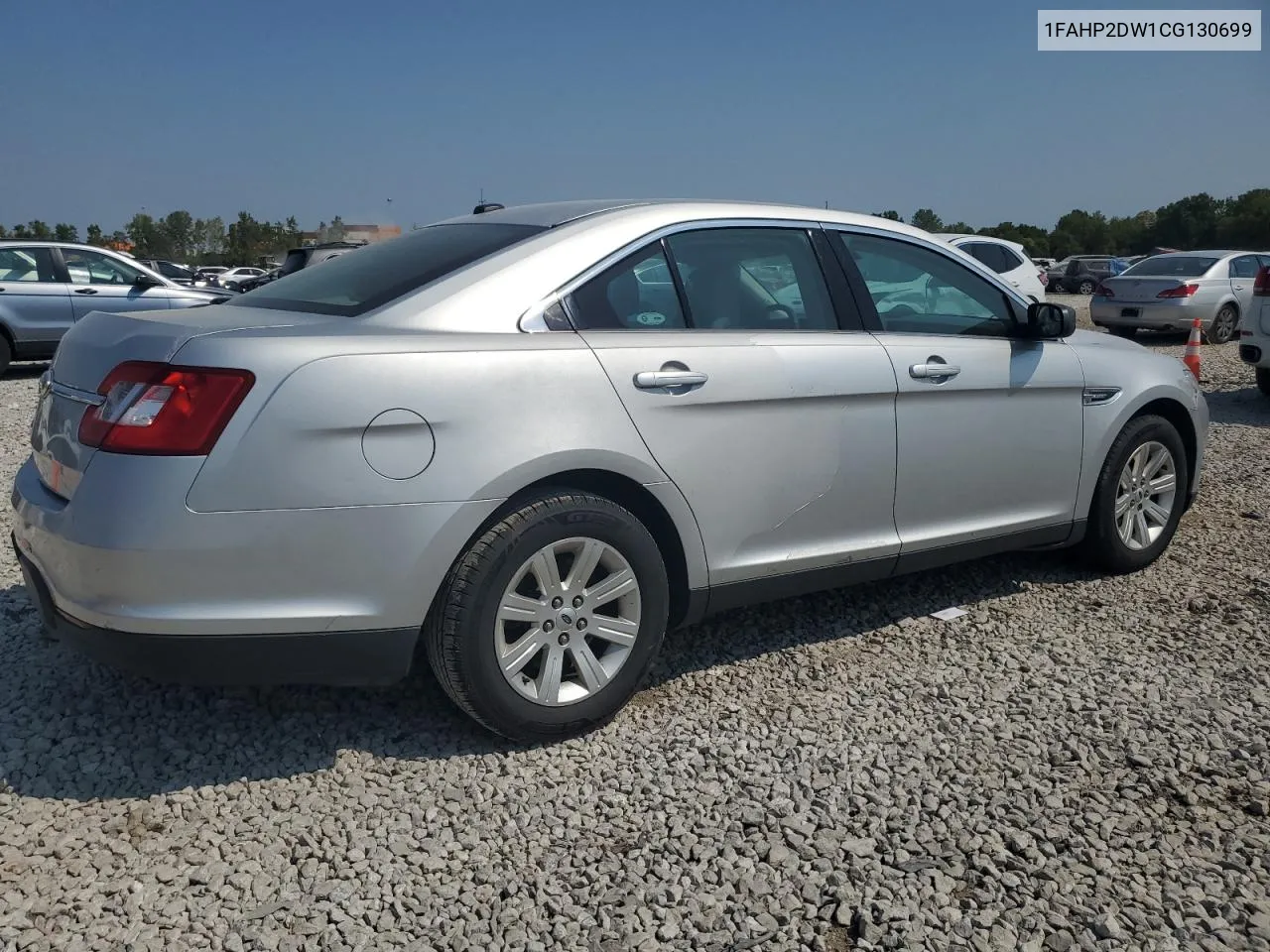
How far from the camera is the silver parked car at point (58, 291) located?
11.9 metres

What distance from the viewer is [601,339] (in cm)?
318

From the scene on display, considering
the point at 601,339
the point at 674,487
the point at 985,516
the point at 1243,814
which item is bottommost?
the point at 1243,814

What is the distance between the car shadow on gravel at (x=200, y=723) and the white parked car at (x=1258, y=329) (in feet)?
25.0

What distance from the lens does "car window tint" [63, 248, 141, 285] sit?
12375mm

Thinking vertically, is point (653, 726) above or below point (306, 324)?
below

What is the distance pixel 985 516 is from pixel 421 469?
7.84ft

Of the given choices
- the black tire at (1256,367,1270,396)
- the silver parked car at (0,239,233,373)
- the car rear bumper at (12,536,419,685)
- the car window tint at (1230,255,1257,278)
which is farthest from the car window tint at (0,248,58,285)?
the car window tint at (1230,255,1257,278)

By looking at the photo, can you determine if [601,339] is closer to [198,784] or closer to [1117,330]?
[198,784]

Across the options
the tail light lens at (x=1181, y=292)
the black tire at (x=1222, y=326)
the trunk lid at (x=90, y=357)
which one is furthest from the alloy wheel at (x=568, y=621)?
the black tire at (x=1222, y=326)

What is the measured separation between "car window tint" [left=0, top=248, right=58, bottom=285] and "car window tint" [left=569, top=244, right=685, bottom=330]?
436 inches

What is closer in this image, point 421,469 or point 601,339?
point 421,469

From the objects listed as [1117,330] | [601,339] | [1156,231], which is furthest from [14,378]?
[1156,231]

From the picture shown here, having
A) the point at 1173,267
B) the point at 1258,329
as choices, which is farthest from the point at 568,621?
the point at 1173,267

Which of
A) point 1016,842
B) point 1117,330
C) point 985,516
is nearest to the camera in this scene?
point 1016,842
